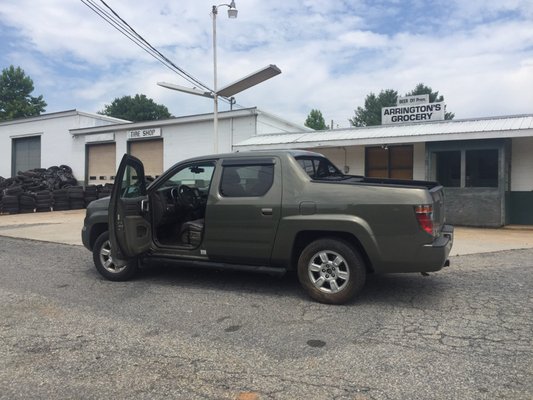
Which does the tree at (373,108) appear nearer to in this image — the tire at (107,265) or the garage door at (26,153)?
the garage door at (26,153)

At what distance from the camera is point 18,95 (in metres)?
55.9

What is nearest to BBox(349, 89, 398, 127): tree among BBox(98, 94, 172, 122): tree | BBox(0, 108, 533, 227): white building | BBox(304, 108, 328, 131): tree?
BBox(304, 108, 328, 131): tree

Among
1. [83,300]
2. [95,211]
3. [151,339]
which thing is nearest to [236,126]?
[95,211]

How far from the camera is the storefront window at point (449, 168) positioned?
1382 cm

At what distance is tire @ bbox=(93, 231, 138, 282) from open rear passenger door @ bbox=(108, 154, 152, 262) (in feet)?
1.11

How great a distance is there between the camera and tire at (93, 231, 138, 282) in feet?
20.9

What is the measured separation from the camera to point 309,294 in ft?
17.4

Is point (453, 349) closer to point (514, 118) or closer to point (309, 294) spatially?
point (309, 294)

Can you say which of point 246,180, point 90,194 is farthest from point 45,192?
point 246,180

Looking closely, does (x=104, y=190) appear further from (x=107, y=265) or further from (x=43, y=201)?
(x=107, y=265)

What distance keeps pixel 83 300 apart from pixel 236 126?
1405 centimetres

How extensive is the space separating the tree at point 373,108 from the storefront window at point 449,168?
151 feet

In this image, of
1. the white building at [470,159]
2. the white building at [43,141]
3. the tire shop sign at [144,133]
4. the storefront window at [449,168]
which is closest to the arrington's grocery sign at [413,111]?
the white building at [470,159]

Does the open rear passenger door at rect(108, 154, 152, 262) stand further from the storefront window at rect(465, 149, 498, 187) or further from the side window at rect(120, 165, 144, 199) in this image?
the storefront window at rect(465, 149, 498, 187)
